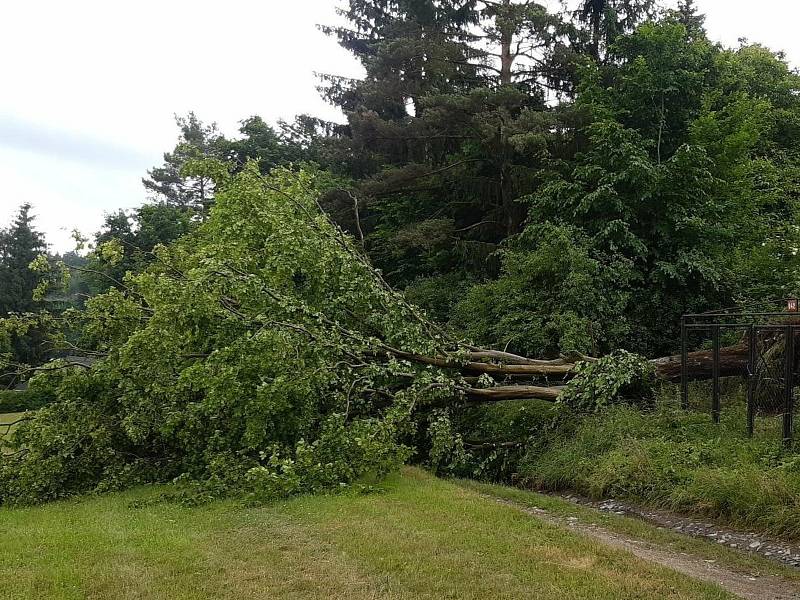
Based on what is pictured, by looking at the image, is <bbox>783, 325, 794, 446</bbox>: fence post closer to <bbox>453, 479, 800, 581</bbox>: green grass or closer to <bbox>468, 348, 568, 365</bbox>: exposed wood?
<bbox>453, 479, 800, 581</bbox>: green grass

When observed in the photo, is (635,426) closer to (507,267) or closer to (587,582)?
(587,582)

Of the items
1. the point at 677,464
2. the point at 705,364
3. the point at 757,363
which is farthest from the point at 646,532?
the point at 705,364

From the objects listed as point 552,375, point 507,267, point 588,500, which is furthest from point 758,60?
point 588,500

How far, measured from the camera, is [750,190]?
45.5 ft

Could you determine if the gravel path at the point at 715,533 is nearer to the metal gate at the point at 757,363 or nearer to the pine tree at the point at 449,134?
the metal gate at the point at 757,363

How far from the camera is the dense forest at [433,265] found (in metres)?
8.02

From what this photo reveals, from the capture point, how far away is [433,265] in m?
17.0

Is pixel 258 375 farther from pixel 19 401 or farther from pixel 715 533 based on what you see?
pixel 19 401

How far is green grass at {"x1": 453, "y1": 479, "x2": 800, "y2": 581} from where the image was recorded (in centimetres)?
473

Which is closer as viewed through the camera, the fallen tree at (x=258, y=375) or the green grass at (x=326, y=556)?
the green grass at (x=326, y=556)

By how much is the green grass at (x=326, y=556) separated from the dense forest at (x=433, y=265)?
106 cm

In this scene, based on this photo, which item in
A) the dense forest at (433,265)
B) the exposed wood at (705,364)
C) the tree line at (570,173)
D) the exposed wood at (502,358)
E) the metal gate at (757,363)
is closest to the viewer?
the metal gate at (757,363)

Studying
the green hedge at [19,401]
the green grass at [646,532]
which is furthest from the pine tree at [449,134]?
the green hedge at [19,401]

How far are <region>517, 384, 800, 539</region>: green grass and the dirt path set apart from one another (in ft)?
3.14
